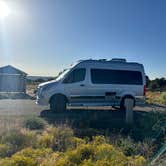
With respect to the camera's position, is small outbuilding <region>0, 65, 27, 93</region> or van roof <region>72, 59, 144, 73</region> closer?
van roof <region>72, 59, 144, 73</region>

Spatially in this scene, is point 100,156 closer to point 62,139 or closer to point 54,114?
point 62,139

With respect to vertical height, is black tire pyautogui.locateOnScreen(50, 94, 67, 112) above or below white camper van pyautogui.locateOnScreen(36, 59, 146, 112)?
below

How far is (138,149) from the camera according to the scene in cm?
698

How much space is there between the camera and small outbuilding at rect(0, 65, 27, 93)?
34000mm

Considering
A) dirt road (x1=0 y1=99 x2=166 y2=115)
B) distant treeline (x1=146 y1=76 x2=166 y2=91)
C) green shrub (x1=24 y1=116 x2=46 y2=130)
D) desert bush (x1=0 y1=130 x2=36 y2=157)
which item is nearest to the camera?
desert bush (x1=0 y1=130 x2=36 y2=157)

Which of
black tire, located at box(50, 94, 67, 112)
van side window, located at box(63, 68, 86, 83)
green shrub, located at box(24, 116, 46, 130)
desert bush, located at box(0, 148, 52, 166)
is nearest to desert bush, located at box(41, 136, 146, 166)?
desert bush, located at box(0, 148, 52, 166)

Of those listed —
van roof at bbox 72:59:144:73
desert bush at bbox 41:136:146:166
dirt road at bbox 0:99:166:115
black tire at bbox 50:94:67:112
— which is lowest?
desert bush at bbox 41:136:146:166

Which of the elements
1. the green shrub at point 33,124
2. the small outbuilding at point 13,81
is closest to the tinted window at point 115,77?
the green shrub at point 33,124

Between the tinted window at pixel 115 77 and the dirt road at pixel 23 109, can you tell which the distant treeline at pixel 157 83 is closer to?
the dirt road at pixel 23 109

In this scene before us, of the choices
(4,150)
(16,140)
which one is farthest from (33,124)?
(4,150)

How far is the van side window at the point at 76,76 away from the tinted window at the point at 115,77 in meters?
0.53

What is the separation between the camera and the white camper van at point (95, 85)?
1429 cm

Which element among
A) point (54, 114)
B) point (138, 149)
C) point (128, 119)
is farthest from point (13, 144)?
A: point (54, 114)

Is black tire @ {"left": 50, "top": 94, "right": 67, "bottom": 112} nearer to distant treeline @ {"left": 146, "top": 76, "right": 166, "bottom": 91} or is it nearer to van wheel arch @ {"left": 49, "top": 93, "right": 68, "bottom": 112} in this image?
van wheel arch @ {"left": 49, "top": 93, "right": 68, "bottom": 112}
